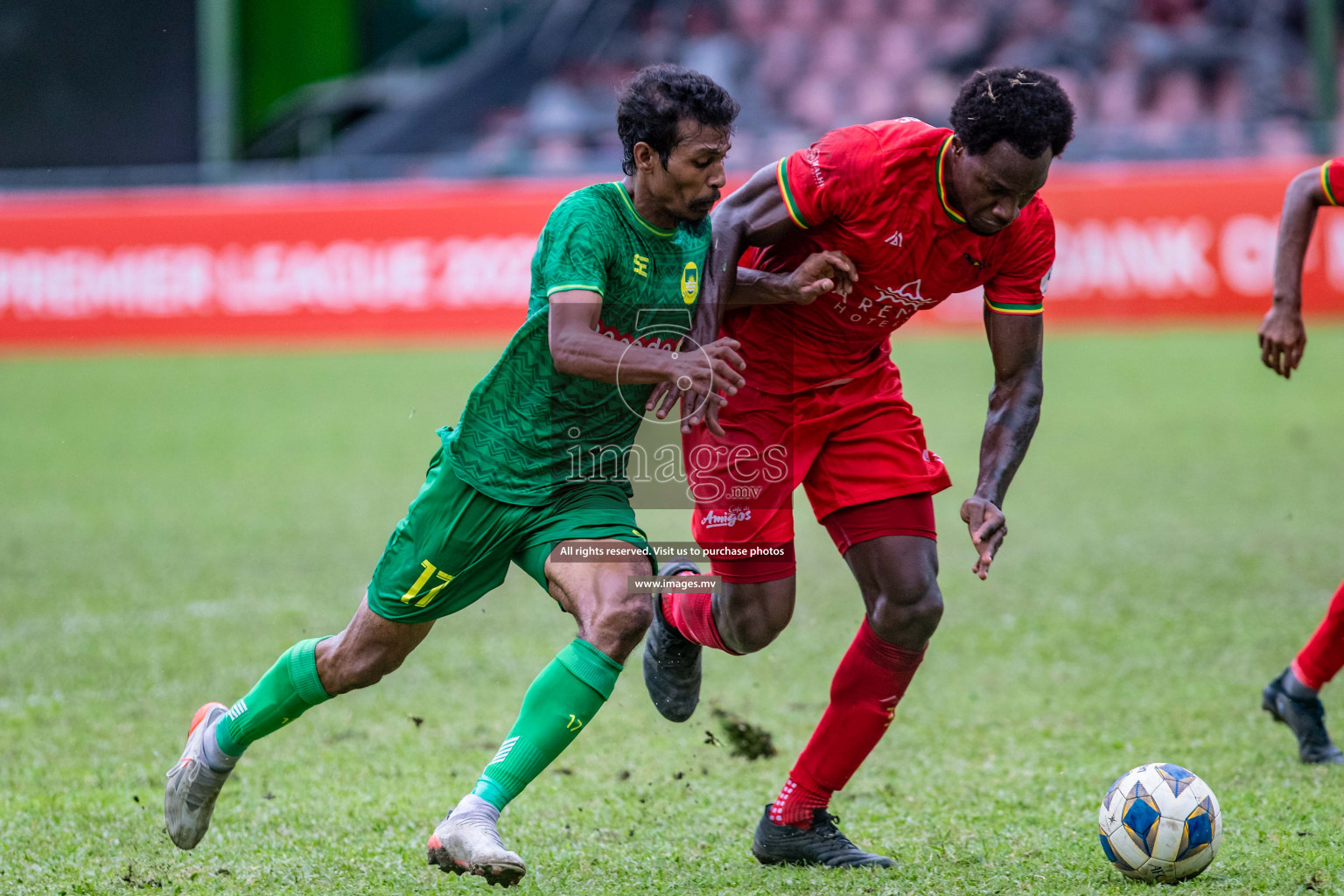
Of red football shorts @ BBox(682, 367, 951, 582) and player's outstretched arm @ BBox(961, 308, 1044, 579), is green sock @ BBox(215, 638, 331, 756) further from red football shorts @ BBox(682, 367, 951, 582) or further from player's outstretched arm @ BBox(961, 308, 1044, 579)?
player's outstretched arm @ BBox(961, 308, 1044, 579)

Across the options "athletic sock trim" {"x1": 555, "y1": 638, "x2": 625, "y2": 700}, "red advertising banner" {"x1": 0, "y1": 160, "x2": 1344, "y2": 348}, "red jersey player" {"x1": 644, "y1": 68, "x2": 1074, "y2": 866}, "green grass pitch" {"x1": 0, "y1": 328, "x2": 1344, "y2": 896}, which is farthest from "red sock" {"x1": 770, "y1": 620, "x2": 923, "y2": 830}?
"red advertising banner" {"x1": 0, "y1": 160, "x2": 1344, "y2": 348}

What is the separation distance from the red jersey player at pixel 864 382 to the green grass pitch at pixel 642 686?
1.71 feet

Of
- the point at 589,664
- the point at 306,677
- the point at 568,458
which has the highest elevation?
the point at 568,458

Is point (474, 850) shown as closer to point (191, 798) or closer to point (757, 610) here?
point (191, 798)

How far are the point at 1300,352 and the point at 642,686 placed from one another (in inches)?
111

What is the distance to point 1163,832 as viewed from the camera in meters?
3.63

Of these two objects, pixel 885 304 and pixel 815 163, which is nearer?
pixel 815 163

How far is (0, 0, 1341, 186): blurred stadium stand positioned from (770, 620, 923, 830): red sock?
15252mm

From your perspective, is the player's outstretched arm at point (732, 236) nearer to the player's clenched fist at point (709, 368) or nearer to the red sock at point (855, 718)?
the player's clenched fist at point (709, 368)

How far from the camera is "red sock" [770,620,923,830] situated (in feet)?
13.6

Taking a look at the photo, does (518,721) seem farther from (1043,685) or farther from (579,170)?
(579,170)

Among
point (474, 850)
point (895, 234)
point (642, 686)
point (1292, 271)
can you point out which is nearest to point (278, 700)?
point (474, 850)

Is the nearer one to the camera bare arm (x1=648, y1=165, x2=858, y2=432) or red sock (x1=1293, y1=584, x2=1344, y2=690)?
bare arm (x1=648, y1=165, x2=858, y2=432)

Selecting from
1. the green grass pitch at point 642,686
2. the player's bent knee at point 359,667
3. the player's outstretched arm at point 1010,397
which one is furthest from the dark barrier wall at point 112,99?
the player's outstretched arm at point 1010,397
